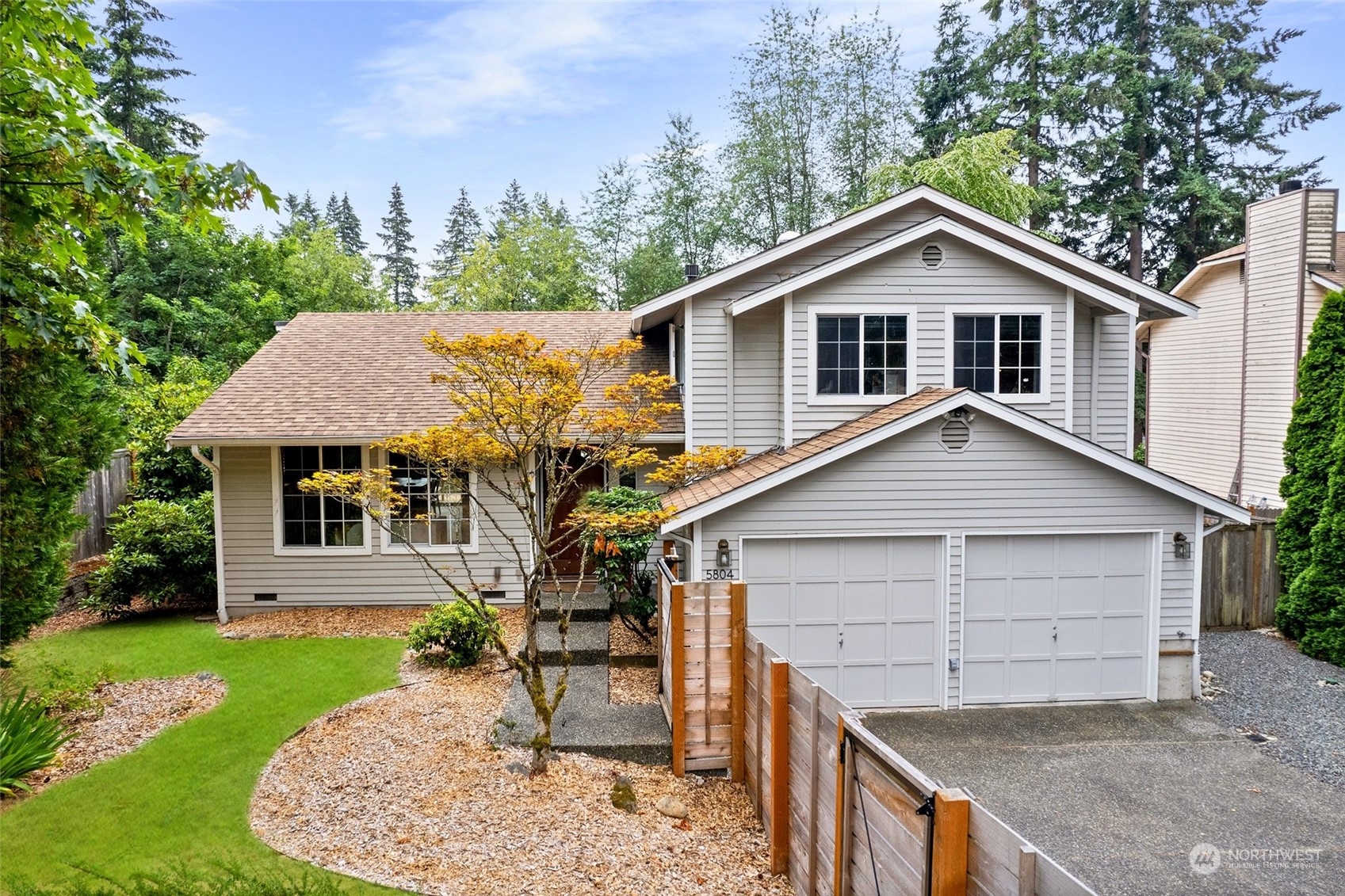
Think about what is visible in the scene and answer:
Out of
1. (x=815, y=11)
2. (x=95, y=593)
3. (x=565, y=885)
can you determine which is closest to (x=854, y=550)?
(x=565, y=885)

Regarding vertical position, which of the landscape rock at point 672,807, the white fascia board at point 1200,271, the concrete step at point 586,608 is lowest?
Result: the landscape rock at point 672,807

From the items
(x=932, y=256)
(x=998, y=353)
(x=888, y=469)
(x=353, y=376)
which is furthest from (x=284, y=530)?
(x=998, y=353)

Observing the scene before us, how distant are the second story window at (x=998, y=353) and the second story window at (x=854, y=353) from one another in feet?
2.76

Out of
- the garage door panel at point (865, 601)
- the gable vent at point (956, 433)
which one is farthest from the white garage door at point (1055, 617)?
the gable vent at point (956, 433)

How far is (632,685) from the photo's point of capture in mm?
8812

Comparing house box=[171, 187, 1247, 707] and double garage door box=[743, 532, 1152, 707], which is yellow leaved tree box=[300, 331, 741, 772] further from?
double garage door box=[743, 532, 1152, 707]

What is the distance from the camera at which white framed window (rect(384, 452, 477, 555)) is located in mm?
12438

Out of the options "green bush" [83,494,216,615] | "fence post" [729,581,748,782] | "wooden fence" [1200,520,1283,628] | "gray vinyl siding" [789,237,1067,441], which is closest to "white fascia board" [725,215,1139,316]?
"gray vinyl siding" [789,237,1067,441]

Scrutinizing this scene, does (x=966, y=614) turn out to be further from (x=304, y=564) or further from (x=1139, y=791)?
(x=304, y=564)

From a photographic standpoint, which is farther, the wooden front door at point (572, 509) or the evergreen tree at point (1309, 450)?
the wooden front door at point (572, 509)

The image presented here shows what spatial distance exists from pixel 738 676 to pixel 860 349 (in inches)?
221

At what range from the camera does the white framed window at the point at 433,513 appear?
1244cm

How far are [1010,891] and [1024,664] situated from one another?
7086 millimetres

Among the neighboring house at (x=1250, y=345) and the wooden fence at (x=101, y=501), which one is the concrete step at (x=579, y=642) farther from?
the neighboring house at (x=1250, y=345)
